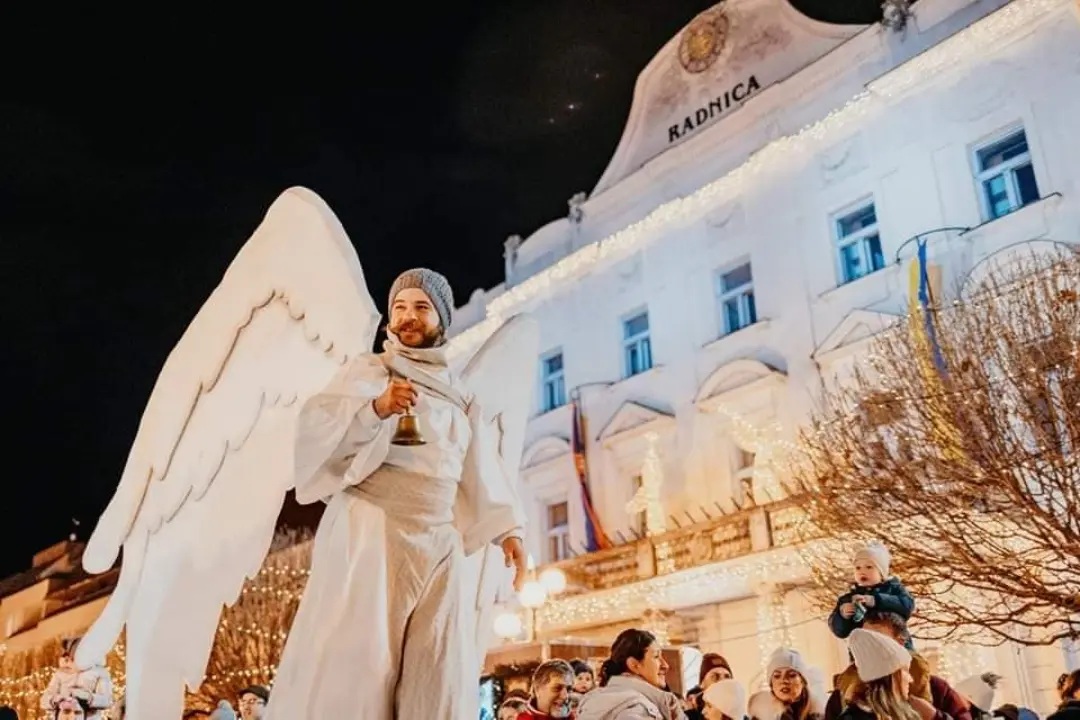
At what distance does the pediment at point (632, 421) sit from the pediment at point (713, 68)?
563 cm

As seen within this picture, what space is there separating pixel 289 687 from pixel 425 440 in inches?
36.1

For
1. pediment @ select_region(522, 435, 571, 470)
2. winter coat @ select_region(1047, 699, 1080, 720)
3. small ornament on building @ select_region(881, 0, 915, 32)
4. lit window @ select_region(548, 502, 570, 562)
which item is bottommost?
winter coat @ select_region(1047, 699, 1080, 720)

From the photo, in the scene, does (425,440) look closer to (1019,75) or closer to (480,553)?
(480,553)

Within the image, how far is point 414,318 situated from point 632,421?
16.8 m

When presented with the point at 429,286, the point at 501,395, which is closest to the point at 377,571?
the point at 429,286

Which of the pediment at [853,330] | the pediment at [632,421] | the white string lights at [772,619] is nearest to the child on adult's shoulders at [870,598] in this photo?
the pediment at [853,330]

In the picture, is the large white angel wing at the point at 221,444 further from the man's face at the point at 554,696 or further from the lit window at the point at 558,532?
the lit window at the point at 558,532

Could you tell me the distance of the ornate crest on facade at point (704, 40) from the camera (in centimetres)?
2100

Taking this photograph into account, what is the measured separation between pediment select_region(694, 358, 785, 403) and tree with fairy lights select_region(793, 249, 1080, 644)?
549 cm

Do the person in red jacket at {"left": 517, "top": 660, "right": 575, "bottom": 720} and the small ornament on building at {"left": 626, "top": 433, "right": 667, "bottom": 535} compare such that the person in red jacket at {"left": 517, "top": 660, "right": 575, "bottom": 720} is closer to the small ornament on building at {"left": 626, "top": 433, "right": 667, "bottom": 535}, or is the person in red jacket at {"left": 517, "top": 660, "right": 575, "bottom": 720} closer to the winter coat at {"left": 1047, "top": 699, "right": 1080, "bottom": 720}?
the winter coat at {"left": 1047, "top": 699, "right": 1080, "bottom": 720}

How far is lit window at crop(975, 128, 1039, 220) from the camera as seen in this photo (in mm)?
15648

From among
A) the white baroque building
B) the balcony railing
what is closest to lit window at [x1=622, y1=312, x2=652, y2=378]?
the white baroque building

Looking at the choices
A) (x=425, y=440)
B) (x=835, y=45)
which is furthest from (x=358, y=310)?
(x=835, y=45)

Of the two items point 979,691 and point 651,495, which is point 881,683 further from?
point 651,495
